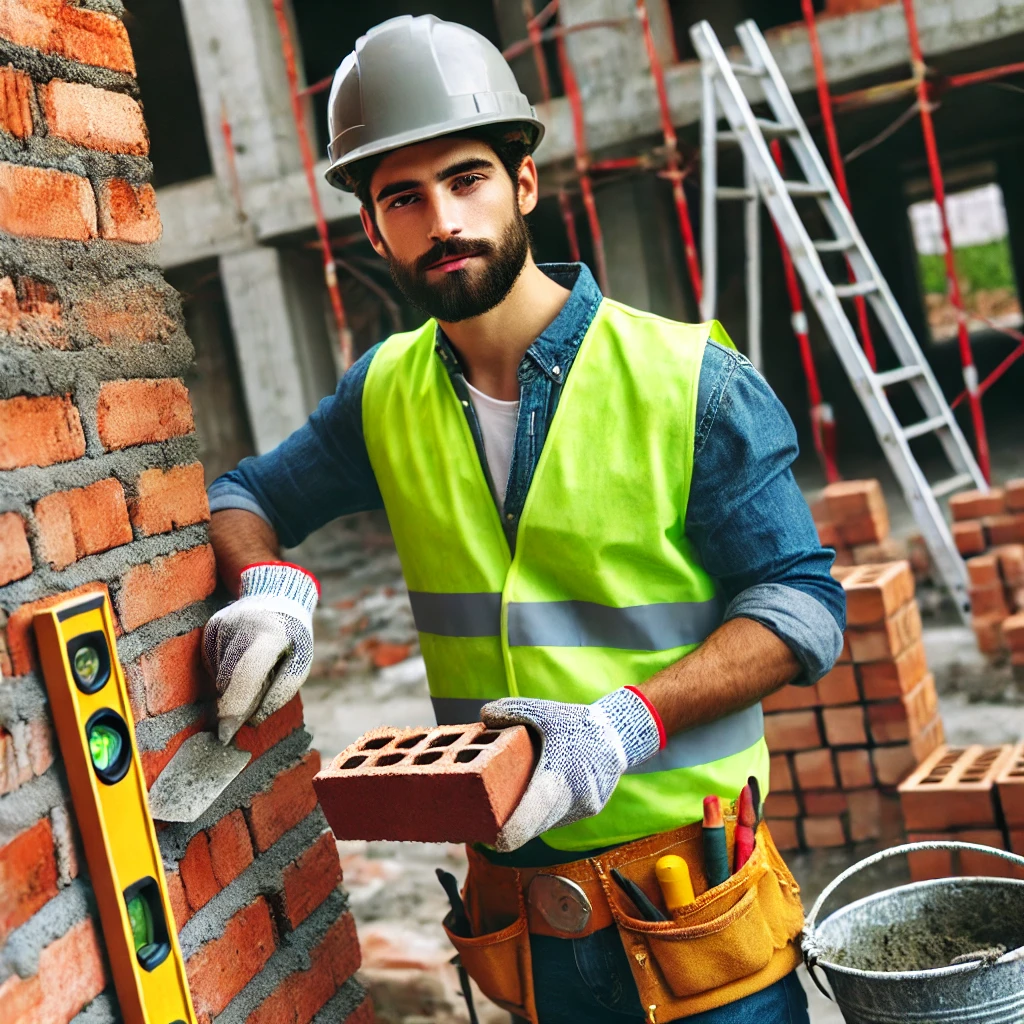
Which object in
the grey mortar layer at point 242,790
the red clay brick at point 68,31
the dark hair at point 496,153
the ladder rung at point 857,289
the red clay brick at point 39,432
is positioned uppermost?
the red clay brick at point 68,31

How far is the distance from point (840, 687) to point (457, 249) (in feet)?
7.76

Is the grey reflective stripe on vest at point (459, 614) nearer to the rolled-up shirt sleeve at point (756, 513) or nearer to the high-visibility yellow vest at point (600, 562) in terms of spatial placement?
the high-visibility yellow vest at point (600, 562)

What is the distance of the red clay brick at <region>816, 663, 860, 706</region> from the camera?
3.71 metres

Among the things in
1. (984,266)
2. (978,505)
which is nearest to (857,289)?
(978,505)

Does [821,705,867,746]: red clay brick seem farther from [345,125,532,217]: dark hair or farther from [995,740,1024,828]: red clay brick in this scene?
[345,125,532,217]: dark hair

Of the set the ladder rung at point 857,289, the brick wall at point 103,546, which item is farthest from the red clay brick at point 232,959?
the ladder rung at point 857,289

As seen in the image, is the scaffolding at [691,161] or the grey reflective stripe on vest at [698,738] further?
the scaffolding at [691,161]

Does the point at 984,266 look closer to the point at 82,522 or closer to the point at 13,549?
the point at 82,522

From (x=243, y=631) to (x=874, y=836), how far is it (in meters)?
2.79

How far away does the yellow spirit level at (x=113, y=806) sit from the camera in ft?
4.54

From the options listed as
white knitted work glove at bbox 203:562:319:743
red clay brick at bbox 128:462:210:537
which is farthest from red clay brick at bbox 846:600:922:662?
red clay brick at bbox 128:462:210:537

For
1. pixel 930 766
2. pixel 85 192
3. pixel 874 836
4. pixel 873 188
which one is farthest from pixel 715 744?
pixel 873 188

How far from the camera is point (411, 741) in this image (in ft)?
5.35

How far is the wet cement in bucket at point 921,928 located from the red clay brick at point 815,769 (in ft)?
5.43
